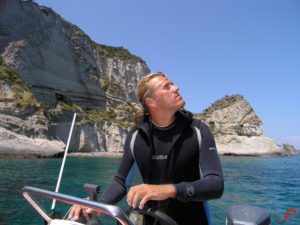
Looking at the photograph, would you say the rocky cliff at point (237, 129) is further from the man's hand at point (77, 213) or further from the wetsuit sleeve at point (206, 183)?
the man's hand at point (77, 213)

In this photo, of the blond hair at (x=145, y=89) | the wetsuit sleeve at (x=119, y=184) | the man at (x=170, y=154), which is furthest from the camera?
the blond hair at (x=145, y=89)

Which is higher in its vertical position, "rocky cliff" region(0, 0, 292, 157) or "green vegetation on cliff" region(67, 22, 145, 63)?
"green vegetation on cliff" region(67, 22, 145, 63)

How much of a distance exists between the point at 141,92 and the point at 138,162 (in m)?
0.59

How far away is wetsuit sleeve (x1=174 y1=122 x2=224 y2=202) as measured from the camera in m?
1.11

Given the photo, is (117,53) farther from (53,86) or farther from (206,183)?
(206,183)

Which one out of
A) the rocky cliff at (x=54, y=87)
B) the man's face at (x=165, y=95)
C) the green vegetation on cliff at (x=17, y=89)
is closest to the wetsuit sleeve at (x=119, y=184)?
the man's face at (x=165, y=95)

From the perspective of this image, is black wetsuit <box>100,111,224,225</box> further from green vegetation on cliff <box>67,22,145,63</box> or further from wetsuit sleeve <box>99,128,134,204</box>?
green vegetation on cliff <box>67,22,145,63</box>

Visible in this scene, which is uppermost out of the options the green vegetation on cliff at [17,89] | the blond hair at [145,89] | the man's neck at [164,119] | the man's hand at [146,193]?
the green vegetation on cliff at [17,89]

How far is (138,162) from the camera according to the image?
5.19ft

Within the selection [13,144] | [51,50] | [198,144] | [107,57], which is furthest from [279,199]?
[107,57]

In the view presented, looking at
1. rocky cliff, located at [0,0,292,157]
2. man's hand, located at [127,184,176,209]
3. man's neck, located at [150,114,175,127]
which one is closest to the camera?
man's hand, located at [127,184,176,209]

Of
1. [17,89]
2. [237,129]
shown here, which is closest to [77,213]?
[17,89]

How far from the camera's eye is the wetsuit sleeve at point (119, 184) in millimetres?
1478

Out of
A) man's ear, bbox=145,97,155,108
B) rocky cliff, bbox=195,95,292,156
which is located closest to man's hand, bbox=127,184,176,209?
man's ear, bbox=145,97,155,108
